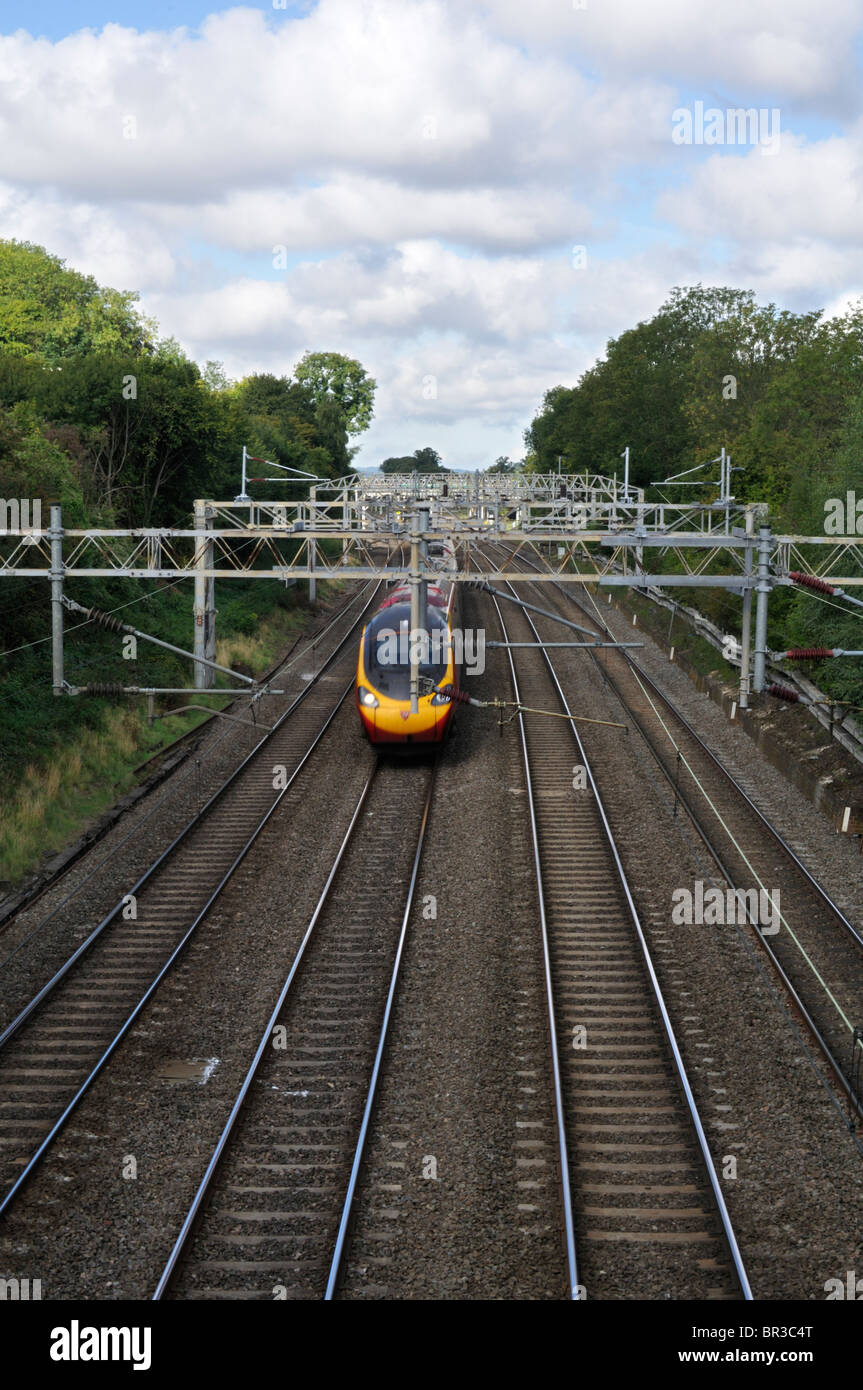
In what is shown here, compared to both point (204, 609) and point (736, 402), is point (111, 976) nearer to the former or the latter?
point (204, 609)

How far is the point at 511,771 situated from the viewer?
23875 millimetres

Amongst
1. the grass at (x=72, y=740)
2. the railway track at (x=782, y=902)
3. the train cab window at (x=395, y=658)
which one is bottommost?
the railway track at (x=782, y=902)

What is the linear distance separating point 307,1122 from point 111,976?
4.28 meters

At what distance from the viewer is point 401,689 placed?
23.3 meters

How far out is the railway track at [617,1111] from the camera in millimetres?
Answer: 8734

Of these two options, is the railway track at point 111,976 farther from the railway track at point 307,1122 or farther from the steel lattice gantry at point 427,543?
the steel lattice gantry at point 427,543

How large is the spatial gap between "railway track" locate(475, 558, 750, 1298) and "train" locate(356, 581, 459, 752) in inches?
189

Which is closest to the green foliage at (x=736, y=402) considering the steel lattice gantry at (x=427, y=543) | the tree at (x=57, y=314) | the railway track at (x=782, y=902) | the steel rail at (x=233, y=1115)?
the steel lattice gantry at (x=427, y=543)

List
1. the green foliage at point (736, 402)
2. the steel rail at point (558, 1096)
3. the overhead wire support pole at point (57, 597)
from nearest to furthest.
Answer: the steel rail at point (558, 1096)
the overhead wire support pole at point (57, 597)
the green foliage at point (736, 402)

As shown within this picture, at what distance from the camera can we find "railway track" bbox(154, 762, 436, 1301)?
341 inches

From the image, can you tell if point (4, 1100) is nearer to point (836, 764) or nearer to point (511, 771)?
point (511, 771)

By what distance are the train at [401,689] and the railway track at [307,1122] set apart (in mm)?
5863

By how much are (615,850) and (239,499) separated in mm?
13852
